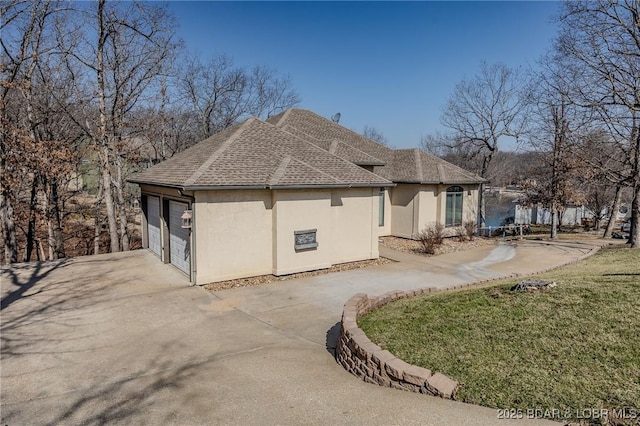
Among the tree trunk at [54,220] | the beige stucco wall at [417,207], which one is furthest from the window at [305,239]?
the tree trunk at [54,220]

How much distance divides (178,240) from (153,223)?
3.24 m

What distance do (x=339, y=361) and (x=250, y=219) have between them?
20.2 feet

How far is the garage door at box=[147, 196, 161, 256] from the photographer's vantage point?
14.2 m

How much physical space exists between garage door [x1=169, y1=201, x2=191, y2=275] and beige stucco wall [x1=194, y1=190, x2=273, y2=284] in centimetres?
89

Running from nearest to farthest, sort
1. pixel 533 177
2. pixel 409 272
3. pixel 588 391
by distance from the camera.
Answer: pixel 588 391
pixel 409 272
pixel 533 177

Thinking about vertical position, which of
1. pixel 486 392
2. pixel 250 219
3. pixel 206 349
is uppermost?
pixel 250 219

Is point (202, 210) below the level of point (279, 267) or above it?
above

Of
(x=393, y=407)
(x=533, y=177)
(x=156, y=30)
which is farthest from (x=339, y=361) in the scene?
(x=533, y=177)

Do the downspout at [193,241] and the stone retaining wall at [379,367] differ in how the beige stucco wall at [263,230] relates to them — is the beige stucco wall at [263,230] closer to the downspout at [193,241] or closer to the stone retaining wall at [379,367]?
the downspout at [193,241]

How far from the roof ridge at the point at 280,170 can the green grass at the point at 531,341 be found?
213 inches

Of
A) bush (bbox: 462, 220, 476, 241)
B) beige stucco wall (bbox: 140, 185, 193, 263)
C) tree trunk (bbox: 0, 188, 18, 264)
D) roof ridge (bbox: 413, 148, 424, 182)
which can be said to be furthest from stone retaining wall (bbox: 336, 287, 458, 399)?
tree trunk (bbox: 0, 188, 18, 264)

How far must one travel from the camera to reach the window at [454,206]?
64.7ft

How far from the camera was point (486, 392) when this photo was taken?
425 cm

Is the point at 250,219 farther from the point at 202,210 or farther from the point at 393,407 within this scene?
the point at 393,407
